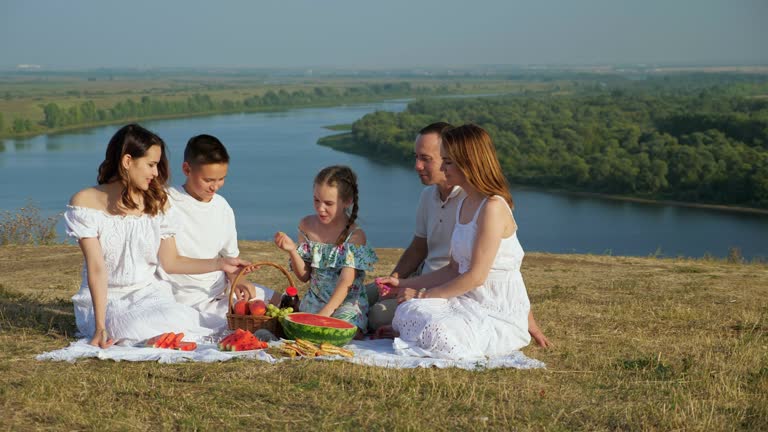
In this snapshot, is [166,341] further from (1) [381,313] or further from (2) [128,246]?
(1) [381,313]

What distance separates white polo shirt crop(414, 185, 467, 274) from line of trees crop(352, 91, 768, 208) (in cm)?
5123

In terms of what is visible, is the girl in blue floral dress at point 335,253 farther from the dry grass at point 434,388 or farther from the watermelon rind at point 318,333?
the dry grass at point 434,388

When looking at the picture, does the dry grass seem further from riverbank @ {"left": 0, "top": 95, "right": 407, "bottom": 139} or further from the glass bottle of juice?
riverbank @ {"left": 0, "top": 95, "right": 407, "bottom": 139}

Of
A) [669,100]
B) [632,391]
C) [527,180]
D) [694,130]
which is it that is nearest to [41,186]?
[527,180]

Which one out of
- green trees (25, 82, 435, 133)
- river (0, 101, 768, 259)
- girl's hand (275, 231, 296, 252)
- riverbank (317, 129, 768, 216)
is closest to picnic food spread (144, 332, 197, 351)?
girl's hand (275, 231, 296, 252)

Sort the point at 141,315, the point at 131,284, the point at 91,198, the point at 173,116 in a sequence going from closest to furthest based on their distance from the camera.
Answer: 1. the point at 141,315
2. the point at 91,198
3. the point at 131,284
4. the point at 173,116

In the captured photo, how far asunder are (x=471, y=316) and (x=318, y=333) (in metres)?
0.87

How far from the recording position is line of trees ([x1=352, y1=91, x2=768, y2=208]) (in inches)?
2210

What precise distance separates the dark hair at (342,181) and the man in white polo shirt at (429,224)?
0.44 metres

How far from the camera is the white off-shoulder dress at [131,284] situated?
5.18 meters

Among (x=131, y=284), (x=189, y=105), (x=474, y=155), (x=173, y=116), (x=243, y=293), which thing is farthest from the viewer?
(x=189, y=105)

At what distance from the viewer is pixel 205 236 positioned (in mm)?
5793

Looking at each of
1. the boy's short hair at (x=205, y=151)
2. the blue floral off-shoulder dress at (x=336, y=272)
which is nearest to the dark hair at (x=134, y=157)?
the boy's short hair at (x=205, y=151)

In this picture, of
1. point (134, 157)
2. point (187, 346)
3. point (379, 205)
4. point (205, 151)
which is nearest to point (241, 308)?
point (187, 346)
